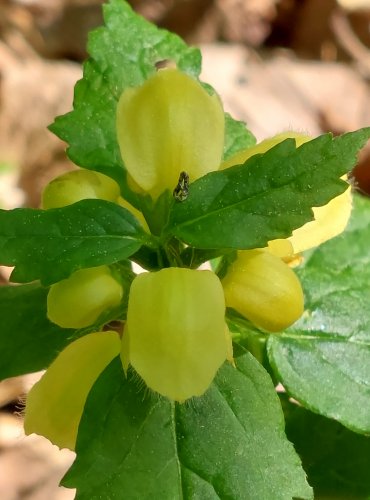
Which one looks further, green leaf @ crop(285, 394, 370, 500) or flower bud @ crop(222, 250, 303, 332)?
green leaf @ crop(285, 394, 370, 500)

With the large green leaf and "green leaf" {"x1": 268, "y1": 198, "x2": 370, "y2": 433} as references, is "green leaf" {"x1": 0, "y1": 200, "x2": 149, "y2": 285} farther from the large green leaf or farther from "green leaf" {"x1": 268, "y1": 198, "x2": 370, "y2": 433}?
"green leaf" {"x1": 268, "y1": 198, "x2": 370, "y2": 433}

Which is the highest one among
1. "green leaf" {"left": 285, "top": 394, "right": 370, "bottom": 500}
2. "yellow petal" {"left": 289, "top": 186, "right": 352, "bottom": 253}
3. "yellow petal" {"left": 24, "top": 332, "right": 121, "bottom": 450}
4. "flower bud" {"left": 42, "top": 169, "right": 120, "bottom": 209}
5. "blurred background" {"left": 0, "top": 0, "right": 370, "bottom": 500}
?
"flower bud" {"left": 42, "top": 169, "right": 120, "bottom": 209}

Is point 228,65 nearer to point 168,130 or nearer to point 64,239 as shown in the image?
point 168,130

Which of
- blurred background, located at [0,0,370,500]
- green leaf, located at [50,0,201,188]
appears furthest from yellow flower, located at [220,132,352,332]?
blurred background, located at [0,0,370,500]

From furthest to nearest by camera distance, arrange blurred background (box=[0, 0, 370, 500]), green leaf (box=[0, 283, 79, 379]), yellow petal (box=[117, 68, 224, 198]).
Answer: blurred background (box=[0, 0, 370, 500]) → green leaf (box=[0, 283, 79, 379]) → yellow petal (box=[117, 68, 224, 198])

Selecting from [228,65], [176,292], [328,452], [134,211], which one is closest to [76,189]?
[134,211]

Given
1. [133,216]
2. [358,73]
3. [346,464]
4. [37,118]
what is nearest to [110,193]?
[133,216]

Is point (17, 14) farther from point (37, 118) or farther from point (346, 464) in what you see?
point (346, 464)

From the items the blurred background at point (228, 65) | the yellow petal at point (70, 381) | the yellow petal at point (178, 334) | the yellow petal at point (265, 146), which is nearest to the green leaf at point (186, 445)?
the yellow petal at point (70, 381)
